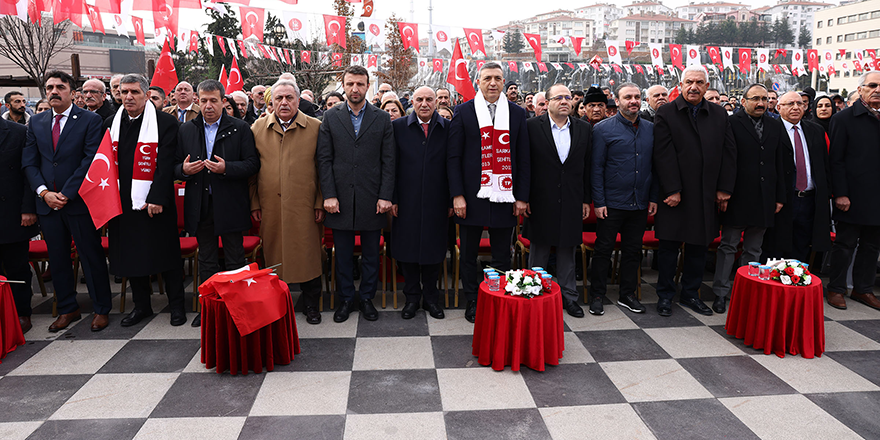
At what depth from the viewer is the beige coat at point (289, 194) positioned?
3.84 m

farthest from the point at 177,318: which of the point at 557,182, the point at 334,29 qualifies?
the point at 334,29

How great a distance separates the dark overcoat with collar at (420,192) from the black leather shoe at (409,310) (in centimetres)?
37

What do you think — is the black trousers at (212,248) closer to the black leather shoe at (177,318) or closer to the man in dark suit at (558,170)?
the black leather shoe at (177,318)

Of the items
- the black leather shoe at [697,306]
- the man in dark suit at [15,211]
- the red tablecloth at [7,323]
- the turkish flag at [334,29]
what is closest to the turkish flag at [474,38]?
the turkish flag at [334,29]

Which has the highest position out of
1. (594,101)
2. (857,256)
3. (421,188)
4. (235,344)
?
(594,101)

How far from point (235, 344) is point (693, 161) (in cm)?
338

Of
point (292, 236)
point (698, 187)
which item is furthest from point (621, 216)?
point (292, 236)

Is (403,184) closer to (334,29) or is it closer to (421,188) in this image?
(421,188)

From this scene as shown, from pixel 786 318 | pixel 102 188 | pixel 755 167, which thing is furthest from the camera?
pixel 755 167

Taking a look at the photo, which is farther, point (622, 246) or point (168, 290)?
point (622, 246)

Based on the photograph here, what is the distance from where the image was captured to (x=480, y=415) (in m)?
2.67

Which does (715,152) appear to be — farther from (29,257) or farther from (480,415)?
(29,257)

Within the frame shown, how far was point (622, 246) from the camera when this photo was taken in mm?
4285

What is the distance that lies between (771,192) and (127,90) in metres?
4.78
